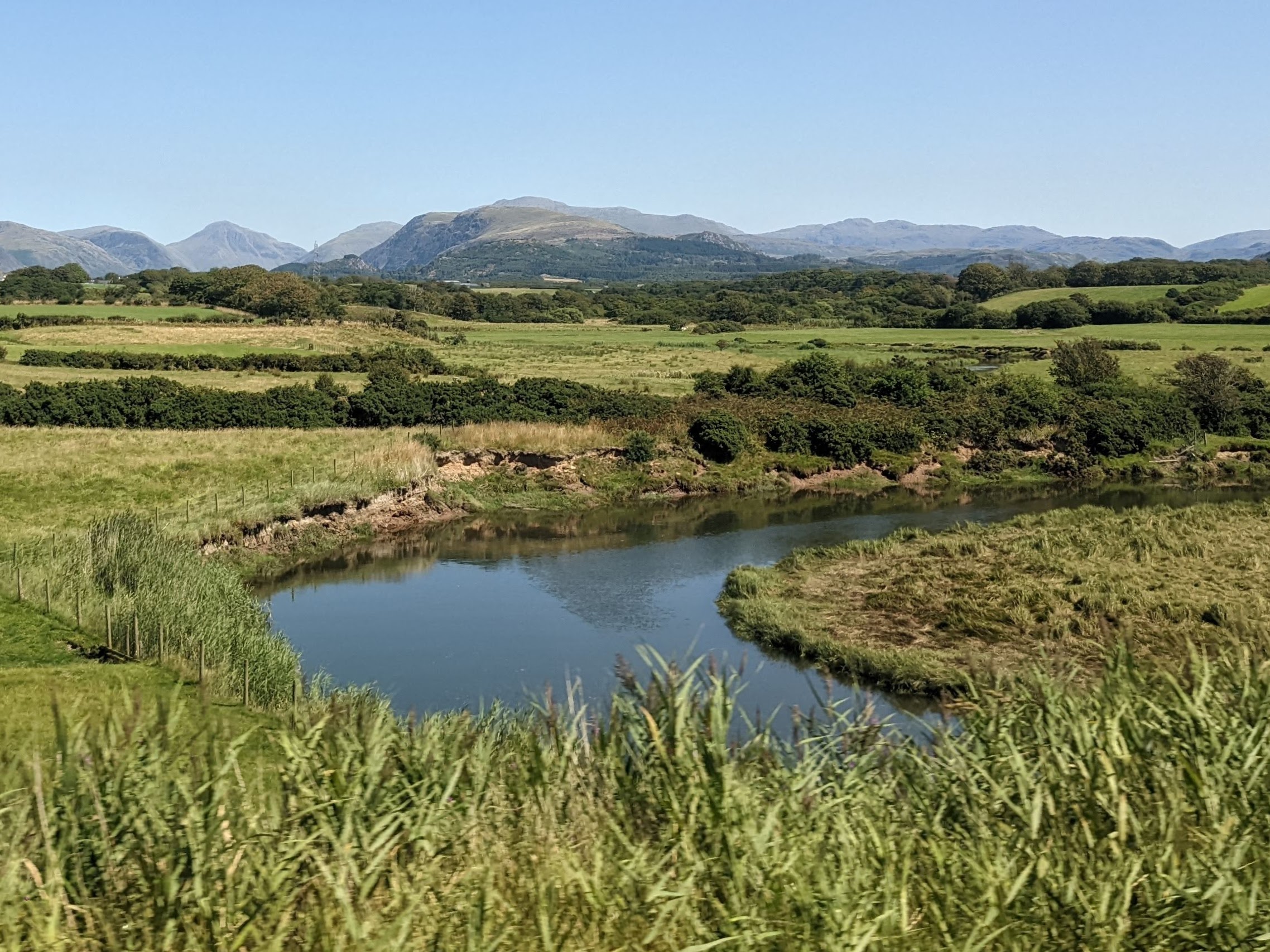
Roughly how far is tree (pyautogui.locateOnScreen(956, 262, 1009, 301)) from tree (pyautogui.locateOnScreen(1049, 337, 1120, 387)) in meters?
60.9

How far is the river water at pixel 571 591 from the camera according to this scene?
20500 millimetres

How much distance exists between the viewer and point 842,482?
41625 millimetres

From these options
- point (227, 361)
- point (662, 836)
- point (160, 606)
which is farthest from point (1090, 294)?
point (662, 836)

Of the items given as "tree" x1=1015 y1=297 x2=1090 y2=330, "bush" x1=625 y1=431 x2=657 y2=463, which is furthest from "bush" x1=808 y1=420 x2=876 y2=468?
"tree" x1=1015 y1=297 x2=1090 y2=330

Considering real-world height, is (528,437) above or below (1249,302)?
below

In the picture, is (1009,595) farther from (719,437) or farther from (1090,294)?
(1090,294)

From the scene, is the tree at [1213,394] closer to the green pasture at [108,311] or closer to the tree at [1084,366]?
the tree at [1084,366]

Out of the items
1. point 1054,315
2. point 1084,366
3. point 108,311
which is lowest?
point 1084,366

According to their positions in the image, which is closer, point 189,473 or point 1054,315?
point 189,473

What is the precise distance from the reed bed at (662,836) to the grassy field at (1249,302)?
8490 cm

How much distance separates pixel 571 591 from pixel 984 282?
100.0 metres

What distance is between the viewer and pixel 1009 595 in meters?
23.2

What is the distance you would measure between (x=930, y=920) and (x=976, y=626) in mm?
17280

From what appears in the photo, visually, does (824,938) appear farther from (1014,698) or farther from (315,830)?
(1014,698)
